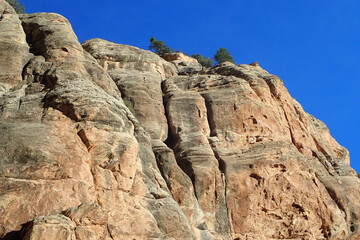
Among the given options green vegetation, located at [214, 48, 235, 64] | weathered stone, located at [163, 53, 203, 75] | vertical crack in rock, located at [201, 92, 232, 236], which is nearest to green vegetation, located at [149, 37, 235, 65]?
green vegetation, located at [214, 48, 235, 64]

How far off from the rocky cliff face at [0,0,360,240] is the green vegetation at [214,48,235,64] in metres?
25.6

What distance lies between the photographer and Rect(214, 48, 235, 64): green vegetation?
211 feet

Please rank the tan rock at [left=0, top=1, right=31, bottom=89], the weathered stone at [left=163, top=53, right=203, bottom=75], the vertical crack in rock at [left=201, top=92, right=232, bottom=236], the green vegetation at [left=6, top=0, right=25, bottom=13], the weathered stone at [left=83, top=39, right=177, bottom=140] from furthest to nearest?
the green vegetation at [left=6, top=0, right=25, bottom=13] → the weathered stone at [left=163, top=53, right=203, bottom=75] → the weathered stone at [left=83, top=39, right=177, bottom=140] → the vertical crack in rock at [left=201, top=92, right=232, bottom=236] → the tan rock at [left=0, top=1, right=31, bottom=89]

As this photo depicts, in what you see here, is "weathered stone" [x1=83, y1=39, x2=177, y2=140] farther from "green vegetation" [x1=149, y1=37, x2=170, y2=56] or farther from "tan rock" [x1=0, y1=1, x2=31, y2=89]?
"green vegetation" [x1=149, y1=37, x2=170, y2=56]

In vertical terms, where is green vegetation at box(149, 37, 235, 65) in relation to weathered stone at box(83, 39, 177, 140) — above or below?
above

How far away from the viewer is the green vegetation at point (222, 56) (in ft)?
211

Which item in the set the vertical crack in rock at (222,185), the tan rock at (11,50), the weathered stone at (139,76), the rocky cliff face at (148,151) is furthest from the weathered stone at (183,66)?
the tan rock at (11,50)

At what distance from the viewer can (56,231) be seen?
1551cm

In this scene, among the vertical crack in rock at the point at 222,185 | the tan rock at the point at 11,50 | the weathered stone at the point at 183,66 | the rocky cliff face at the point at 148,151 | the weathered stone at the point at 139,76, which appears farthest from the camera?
the weathered stone at the point at 183,66

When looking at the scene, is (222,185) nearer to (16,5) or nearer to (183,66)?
(183,66)

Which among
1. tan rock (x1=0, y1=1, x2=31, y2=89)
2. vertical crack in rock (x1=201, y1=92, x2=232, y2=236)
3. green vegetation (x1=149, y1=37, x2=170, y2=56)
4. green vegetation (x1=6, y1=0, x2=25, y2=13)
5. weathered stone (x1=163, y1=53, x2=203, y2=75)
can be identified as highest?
green vegetation (x1=149, y1=37, x2=170, y2=56)

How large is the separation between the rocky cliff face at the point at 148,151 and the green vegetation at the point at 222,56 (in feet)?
84.1

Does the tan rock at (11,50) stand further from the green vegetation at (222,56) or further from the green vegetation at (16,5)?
the green vegetation at (222,56)

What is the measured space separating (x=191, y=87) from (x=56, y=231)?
62.7 feet
